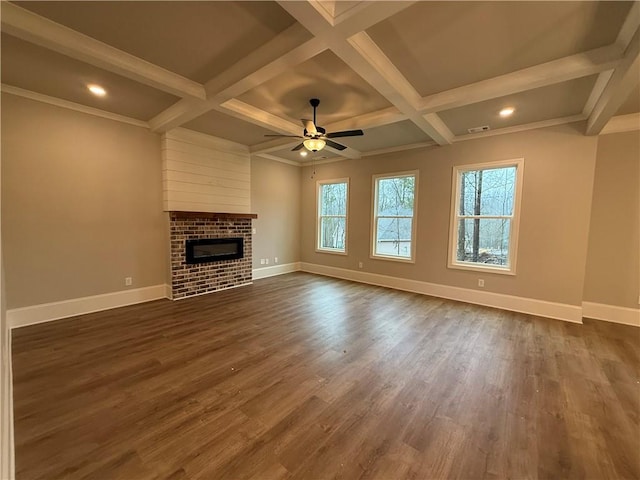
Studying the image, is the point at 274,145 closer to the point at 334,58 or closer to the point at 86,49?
the point at 334,58

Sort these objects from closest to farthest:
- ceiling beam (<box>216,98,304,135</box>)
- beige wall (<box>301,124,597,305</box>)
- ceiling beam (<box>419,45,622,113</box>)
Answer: ceiling beam (<box>419,45,622,113</box>) < ceiling beam (<box>216,98,304,135</box>) < beige wall (<box>301,124,597,305</box>)

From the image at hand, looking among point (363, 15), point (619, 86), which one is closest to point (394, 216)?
point (619, 86)

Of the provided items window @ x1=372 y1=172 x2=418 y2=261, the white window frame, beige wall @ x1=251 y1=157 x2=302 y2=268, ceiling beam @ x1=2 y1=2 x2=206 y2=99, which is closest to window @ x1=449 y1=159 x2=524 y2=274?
the white window frame

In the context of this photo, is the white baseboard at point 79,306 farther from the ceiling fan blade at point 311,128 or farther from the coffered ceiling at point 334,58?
the ceiling fan blade at point 311,128

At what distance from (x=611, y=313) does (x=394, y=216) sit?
360cm

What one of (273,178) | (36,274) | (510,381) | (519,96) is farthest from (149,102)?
(510,381)

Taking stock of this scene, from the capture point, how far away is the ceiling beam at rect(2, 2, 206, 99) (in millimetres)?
2119

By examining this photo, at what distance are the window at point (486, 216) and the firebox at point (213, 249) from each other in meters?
4.20

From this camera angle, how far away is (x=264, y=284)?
19.0 feet

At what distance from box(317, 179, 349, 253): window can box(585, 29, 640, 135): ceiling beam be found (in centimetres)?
415

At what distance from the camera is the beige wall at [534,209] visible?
3.88m

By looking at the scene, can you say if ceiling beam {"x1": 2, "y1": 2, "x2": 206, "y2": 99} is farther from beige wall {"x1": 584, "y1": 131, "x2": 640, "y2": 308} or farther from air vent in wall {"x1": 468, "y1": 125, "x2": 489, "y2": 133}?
beige wall {"x1": 584, "y1": 131, "x2": 640, "y2": 308}

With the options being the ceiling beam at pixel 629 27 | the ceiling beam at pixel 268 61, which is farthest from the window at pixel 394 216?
the ceiling beam at pixel 268 61

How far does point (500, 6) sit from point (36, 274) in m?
5.74
